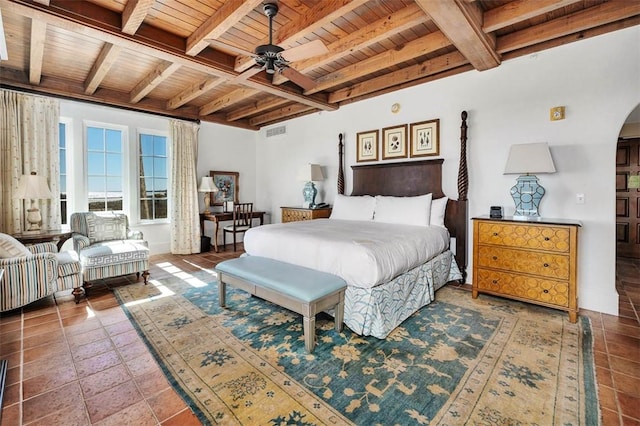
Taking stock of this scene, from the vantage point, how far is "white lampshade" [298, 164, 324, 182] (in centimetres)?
521

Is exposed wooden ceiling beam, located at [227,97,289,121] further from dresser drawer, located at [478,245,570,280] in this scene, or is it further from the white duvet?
dresser drawer, located at [478,245,570,280]

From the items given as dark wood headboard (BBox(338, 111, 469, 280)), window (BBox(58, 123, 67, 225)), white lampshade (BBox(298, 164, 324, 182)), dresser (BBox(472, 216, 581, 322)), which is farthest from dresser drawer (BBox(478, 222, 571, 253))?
window (BBox(58, 123, 67, 225))

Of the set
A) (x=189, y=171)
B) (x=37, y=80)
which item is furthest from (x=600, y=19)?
(x=37, y=80)

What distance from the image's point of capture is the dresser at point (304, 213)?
17.0 feet

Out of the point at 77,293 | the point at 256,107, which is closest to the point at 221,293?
the point at 77,293

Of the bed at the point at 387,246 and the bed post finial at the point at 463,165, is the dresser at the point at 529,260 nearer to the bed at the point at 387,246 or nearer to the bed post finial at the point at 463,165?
the bed at the point at 387,246

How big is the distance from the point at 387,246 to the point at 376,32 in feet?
6.72

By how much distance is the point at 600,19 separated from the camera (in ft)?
8.53

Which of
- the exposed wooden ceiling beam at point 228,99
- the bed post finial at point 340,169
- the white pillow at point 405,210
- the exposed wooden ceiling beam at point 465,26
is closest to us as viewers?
the exposed wooden ceiling beam at point 465,26

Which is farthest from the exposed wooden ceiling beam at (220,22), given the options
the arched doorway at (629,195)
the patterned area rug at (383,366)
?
the arched doorway at (629,195)

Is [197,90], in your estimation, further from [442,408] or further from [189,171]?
[442,408]

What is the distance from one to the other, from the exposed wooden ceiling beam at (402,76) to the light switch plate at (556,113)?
1.06m

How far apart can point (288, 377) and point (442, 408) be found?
92 cm

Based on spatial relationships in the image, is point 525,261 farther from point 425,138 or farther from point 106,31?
point 106,31
